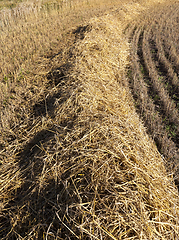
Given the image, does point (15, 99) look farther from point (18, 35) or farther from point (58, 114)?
point (18, 35)

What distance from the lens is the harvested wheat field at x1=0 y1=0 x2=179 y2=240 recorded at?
179 centimetres

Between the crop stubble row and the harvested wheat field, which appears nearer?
the harvested wheat field

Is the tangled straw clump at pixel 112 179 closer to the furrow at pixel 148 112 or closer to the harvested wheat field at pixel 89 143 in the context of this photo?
the harvested wheat field at pixel 89 143

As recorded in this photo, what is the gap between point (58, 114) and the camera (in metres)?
3.11

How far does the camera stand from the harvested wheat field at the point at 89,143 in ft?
5.86

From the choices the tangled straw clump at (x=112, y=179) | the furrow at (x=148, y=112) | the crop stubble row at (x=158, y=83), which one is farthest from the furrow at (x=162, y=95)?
the tangled straw clump at (x=112, y=179)

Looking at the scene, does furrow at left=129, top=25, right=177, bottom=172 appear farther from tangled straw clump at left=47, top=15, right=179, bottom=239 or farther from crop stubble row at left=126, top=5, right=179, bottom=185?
tangled straw clump at left=47, top=15, right=179, bottom=239

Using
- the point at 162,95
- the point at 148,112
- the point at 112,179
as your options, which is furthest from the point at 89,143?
the point at 162,95

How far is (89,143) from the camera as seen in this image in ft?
7.88

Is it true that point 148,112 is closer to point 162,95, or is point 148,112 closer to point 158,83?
point 162,95

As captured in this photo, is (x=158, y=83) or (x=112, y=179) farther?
(x=158, y=83)

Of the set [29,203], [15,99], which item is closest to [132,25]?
[15,99]

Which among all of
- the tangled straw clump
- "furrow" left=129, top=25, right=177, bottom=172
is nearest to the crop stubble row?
"furrow" left=129, top=25, right=177, bottom=172

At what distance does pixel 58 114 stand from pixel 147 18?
1077cm
